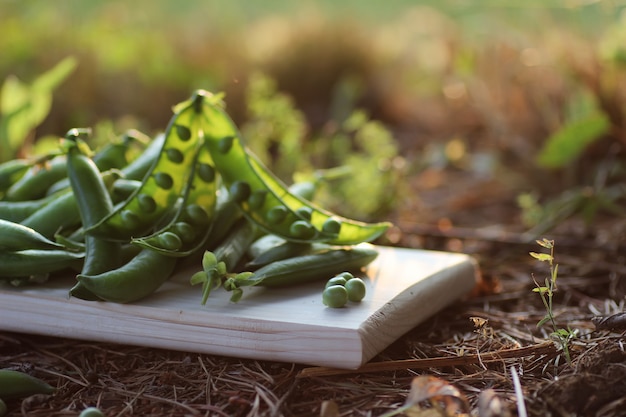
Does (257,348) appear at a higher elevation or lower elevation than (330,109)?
higher

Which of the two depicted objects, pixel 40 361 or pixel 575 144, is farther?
pixel 575 144

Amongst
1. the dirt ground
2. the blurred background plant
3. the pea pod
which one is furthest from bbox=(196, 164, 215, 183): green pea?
the blurred background plant

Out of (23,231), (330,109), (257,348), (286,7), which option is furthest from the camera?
(286,7)

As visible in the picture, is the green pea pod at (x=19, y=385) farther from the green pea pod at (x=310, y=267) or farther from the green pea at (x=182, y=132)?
the green pea at (x=182, y=132)

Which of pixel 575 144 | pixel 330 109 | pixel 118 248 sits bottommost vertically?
pixel 330 109

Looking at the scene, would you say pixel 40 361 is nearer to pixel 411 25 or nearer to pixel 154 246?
pixel 154 246

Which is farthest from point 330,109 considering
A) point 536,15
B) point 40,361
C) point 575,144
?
point 40,361

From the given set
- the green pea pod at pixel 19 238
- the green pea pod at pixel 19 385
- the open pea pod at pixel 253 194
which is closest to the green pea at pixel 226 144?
the open pea pod at pixel 253 194
